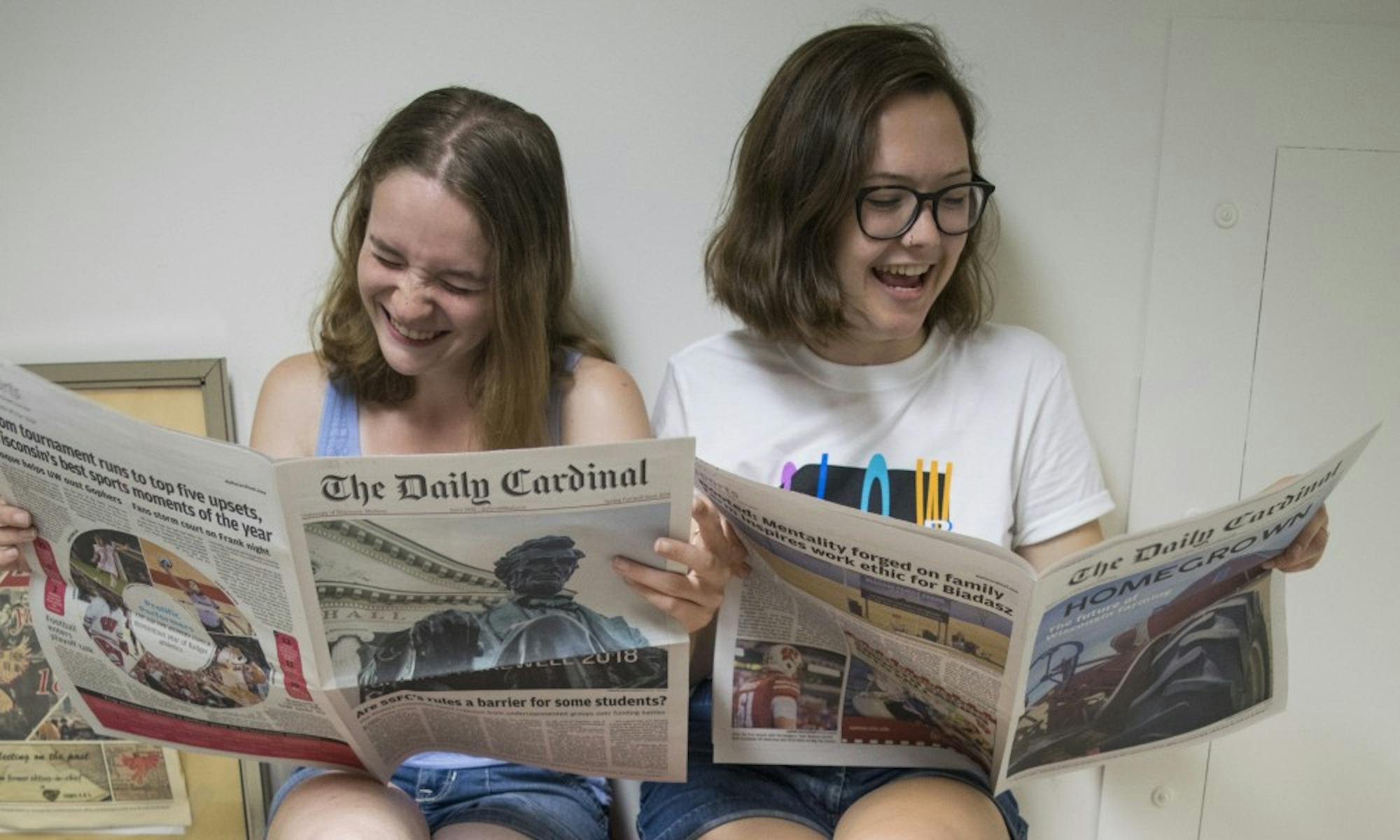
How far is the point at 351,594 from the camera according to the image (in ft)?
2.50

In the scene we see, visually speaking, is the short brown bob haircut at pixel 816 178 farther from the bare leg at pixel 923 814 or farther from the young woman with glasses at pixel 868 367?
the bare leg at pixel 923 814

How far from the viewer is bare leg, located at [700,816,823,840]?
853 millimetres

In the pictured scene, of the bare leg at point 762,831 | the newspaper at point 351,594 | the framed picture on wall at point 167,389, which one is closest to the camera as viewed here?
the newspaper at point 351,594

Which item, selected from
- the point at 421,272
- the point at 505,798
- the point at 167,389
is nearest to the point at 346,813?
the point at 505,798

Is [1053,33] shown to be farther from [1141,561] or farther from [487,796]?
[487,796]

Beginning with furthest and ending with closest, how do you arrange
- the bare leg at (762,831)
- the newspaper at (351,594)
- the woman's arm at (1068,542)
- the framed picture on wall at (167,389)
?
the framed picture on wall at (167,389)
the woman's arm at (1068,542)
the bare leg at (762,831)
the newspaper at (351,594)

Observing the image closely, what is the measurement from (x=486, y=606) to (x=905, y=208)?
1.59ft

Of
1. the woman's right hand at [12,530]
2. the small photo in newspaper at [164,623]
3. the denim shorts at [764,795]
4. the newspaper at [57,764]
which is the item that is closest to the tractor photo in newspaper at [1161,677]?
the denim shorts at [764,795]

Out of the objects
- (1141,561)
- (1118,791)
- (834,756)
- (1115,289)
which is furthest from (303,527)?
(1118,791)

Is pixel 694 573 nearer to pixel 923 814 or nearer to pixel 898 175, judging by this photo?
pixel 923 814

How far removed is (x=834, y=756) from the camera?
90 centimetres

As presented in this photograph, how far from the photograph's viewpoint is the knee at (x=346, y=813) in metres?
0.78

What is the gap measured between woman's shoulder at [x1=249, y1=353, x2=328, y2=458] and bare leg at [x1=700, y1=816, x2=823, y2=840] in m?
0.53

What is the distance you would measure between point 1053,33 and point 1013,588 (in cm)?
62
